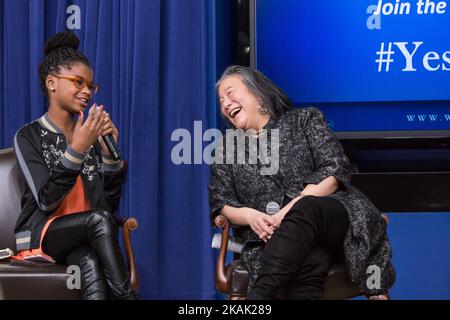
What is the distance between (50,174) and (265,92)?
0.78 m

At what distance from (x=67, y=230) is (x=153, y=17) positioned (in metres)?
1.11

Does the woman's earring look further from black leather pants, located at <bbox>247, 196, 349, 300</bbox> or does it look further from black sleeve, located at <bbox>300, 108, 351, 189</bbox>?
black leather pants, located at <bbox>247, 196, 349, 300</bbox>

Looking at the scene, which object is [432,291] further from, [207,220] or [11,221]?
[11,221]

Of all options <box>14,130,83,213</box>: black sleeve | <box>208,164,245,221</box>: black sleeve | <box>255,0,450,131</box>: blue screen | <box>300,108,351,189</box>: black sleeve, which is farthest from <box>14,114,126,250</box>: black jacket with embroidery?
<box>255,0,450,131</box>: blue screen

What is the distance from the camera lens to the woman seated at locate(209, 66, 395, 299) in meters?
2.02

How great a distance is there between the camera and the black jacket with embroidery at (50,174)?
7.07 feet

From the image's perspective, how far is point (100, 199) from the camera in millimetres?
2379

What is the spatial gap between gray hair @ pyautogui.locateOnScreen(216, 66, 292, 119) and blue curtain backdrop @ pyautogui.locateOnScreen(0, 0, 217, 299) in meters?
0.44

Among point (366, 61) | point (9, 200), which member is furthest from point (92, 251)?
point (366, 61)

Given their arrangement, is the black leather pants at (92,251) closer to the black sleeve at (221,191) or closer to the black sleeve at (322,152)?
the black sleeve at (221,191)

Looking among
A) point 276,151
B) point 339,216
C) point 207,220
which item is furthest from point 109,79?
point 339,216

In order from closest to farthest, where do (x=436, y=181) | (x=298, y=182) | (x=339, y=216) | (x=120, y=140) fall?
(x=339, y=216) < (x=298, y=182) < (x=436, y=181) < (x=120, y=140)

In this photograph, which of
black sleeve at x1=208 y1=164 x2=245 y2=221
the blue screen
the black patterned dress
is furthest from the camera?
the blue screen

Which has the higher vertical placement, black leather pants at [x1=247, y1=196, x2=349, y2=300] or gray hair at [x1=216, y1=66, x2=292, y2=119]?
gray hair at [x1=216, y1=66, x2=292, y2=119]
